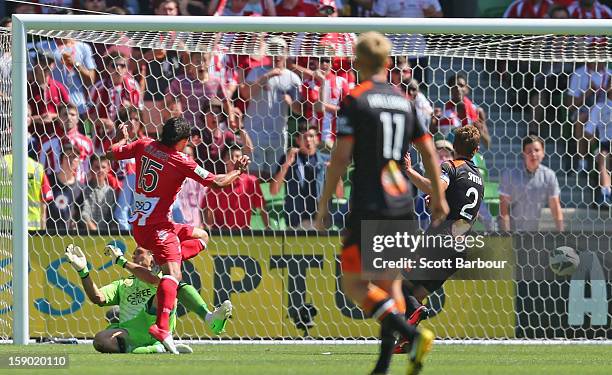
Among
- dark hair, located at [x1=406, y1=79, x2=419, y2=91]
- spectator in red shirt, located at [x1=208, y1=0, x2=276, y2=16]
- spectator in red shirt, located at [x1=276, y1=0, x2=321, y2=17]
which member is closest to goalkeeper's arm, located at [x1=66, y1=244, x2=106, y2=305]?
dark hair, located at [x1=406, y1=79, x2=419, y2=91]

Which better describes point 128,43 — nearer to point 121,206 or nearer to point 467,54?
point 121,206

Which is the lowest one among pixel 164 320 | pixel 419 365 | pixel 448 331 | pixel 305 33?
pixel 448 331

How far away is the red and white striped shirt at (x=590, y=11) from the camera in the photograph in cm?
1445

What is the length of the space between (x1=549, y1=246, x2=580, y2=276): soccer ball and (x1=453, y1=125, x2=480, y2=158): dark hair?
7.65ft

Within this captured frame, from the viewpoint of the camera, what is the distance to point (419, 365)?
19.7 feet

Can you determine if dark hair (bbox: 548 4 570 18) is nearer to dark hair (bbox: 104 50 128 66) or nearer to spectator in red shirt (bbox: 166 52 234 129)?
spectator in red shirt (bbox: 166 52 234 129)

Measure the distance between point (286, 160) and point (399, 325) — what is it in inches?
216

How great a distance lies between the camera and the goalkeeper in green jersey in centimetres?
882

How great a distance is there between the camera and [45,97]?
11383 mm

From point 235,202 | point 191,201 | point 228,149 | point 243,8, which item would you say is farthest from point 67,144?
point 243,8

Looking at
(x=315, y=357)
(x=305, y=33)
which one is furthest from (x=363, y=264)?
(x=305, y=33)

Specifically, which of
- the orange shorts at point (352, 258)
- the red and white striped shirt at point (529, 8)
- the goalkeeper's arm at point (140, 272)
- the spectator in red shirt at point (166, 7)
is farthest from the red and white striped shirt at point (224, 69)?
the orange shorts at point (352, 258)

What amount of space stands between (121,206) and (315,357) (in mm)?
3361

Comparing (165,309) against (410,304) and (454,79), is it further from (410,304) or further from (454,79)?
(454,79)
